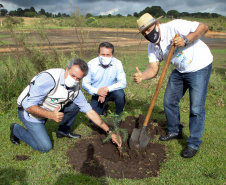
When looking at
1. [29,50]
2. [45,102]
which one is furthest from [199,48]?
[29,50]

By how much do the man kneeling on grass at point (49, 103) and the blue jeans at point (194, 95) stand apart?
1202 mm

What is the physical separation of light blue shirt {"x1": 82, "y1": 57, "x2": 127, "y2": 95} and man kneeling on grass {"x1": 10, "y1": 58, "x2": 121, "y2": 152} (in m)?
0.73

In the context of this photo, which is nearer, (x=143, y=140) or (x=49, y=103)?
(x=49, y=103)

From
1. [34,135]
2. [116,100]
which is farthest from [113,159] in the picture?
[116,100]

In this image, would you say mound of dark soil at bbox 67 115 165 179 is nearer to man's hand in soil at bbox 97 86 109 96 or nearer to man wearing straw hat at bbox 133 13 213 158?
man wearing straw hat at bbox 133 13 213 158

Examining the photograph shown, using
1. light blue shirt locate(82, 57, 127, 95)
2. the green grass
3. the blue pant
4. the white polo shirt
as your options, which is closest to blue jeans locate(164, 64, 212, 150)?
the white polo shirt

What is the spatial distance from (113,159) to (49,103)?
138 centimetres

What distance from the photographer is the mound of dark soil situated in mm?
3004

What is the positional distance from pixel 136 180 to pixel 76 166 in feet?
3.04

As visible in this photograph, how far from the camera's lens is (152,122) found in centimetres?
452

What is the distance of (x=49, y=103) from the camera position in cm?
334

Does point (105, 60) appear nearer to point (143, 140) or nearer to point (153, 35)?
point (153, 35)

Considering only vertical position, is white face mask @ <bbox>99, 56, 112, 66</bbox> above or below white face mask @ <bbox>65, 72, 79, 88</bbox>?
above

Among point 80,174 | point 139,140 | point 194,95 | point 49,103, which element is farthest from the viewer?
point 139,140
